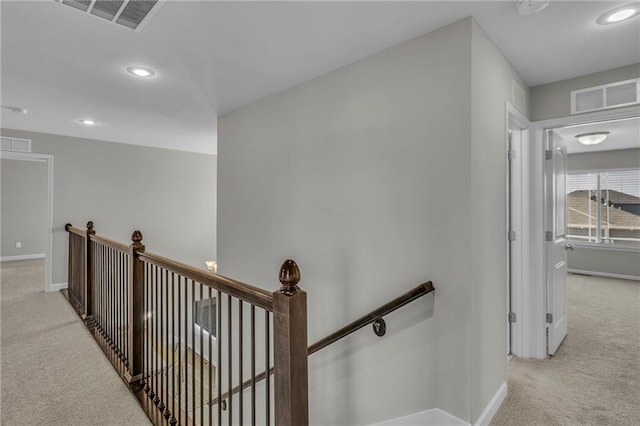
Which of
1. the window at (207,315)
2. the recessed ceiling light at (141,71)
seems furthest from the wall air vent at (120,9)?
the window at (207,315)

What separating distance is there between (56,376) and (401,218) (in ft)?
9.11

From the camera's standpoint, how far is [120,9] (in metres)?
1.92

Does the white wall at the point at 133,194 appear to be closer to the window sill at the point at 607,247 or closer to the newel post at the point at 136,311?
the newel post at the point at 136,311

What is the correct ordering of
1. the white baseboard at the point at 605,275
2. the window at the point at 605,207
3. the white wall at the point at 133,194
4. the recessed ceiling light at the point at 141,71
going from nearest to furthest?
the recessed ceiling light at the point at 141,71 < the white wall at the point at 133,194 < the white baseboard at the point at 605,275 < the window at the point at 605,207

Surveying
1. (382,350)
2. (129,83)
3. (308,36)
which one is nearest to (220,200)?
(129,83)

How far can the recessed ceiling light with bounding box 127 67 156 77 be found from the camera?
2.75m

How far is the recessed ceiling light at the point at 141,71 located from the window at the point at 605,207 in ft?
26.4

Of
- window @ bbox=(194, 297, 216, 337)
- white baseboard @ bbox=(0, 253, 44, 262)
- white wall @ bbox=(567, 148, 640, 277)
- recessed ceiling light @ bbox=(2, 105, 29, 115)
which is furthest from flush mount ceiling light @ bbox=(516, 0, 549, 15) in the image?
white baseboard @ bbox=(0, 253, 44, 262)

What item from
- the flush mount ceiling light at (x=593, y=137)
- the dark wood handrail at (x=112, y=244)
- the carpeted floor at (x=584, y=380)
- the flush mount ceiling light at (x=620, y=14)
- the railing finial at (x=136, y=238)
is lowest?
the carpeted floor at (x=584, y=380)

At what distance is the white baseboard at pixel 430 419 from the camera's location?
1.99 metres

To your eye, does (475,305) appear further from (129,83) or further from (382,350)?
(129,83)

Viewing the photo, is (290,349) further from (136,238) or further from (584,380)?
(584,380)

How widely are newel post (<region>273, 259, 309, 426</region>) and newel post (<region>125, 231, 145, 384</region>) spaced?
1538mm

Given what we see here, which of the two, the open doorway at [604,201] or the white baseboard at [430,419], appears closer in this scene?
the white baseboard at [430,419]
